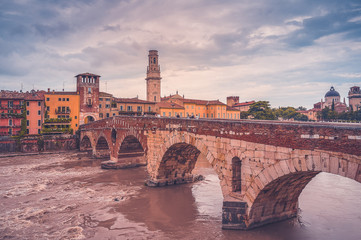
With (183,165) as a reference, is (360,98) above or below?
above

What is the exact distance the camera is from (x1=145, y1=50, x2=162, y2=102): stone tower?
72.6 metres

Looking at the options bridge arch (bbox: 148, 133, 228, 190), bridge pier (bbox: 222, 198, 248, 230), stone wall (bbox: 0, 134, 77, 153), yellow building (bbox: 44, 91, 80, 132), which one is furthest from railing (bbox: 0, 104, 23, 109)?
bridge pier (bbox: 222, 198, 248, 230)

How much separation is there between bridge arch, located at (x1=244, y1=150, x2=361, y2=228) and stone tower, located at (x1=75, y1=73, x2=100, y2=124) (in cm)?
4401

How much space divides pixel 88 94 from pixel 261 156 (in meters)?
45.3

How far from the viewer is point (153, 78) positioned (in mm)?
72688

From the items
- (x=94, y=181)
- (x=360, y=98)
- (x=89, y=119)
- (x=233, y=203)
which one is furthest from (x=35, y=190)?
(x=360, y=98)

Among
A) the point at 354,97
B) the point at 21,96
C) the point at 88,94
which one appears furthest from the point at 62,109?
the point at 354,97

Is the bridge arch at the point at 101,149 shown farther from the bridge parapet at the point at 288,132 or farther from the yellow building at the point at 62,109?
the bridge parapet at the point at 288,132

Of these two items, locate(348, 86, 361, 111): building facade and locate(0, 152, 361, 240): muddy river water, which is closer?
locate(0, 152, 361, 240): muddy river water

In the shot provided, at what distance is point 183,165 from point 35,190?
12008 millimetres

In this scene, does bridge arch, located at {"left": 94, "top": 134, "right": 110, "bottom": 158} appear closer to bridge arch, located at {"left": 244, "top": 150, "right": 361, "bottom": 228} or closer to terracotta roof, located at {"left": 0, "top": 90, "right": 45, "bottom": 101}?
terracotta roof, located at {"left": 0, "top": 90, "right": 45, "bottom": 101}

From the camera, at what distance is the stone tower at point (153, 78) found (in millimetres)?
72562

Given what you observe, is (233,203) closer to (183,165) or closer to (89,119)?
(183,165)

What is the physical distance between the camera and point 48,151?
45.0 metres
